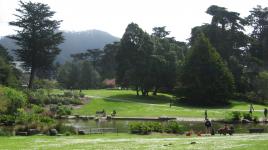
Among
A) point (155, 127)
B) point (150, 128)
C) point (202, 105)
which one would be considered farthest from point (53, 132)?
point (202, 105)

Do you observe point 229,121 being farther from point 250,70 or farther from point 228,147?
point 250,70

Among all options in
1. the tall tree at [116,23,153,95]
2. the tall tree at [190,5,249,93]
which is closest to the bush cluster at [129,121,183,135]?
the tall tree at [116,23,153,95]

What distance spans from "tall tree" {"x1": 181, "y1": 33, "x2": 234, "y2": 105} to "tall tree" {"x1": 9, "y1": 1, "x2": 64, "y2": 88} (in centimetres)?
2393

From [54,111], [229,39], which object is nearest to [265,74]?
[229,39]

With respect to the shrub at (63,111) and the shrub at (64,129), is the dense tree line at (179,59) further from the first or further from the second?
the shrub at (64,129)

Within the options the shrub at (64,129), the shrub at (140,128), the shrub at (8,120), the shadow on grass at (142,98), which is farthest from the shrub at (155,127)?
the shadow on grass at (142,98)

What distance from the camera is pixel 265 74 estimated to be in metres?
78.3

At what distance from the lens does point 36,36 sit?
84750mm

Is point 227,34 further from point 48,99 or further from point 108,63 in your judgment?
point 108,63

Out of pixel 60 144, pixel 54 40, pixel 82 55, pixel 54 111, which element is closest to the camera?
pixel 60 144

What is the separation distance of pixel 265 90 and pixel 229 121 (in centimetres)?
2905

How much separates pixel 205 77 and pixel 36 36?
102 feet

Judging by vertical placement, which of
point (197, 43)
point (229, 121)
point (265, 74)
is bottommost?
point (229, 121)

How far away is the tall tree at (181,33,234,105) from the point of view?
3108 inches
